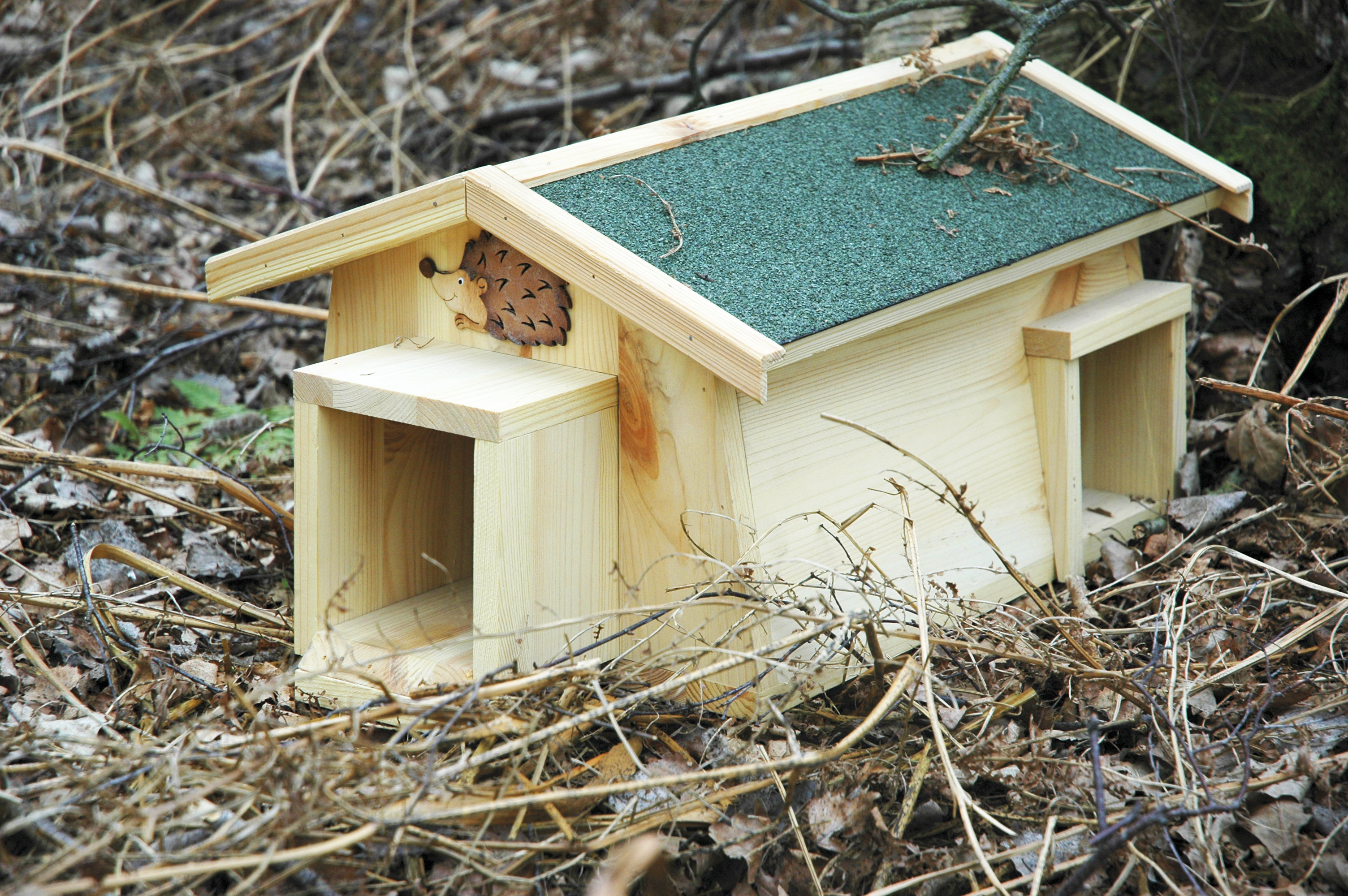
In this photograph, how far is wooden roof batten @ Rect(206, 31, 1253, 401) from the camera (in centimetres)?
193

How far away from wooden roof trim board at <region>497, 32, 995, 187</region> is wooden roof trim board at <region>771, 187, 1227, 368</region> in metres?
0.62

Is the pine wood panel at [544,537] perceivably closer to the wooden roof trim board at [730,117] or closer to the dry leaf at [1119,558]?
the wooden roof trim board at [730,117]

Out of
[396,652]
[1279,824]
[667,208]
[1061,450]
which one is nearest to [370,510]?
[396,652]

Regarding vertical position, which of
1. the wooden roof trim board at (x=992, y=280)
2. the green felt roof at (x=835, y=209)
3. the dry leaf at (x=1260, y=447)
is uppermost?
the green felt roof at (x=835, y=209)

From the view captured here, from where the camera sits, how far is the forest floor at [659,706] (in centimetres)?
165

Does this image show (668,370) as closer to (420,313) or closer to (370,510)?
(420,313)

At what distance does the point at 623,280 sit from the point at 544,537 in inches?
19.5

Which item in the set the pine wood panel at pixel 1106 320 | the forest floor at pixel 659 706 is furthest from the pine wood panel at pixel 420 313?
the pine wood panel at pixel 1106 320

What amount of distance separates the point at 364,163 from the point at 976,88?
9.94ft

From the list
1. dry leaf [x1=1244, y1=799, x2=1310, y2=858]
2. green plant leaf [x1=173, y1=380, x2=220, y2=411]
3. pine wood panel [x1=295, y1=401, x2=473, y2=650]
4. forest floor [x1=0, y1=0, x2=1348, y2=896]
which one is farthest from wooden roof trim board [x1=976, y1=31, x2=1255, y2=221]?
green plant leaf [x1=173, y1=380, x2=220, y2=411]

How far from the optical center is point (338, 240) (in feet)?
7.44

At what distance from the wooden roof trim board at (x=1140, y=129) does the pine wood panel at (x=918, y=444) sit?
2.00 feet

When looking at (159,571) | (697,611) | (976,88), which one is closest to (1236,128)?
(976,88)

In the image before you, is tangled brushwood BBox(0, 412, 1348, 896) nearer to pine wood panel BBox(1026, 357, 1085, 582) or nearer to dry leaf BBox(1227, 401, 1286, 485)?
pine wood panel BBox(1026, 357, 1085, 582)
